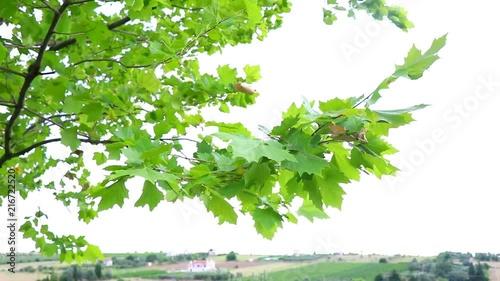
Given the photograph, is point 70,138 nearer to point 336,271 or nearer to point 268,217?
point 268,217

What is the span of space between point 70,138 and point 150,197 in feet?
2.92

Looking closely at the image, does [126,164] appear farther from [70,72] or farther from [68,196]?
[68,196]

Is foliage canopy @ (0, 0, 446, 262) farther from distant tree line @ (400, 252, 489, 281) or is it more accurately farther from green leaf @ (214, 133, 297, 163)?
distant tree line @ (400, 252, 489, 281)

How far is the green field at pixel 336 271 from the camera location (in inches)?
119

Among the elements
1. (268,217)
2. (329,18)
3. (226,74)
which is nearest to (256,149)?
(268,217)

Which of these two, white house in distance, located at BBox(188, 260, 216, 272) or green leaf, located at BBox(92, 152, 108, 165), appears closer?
green leaf, located at BBox(92, 152, 108, 165)

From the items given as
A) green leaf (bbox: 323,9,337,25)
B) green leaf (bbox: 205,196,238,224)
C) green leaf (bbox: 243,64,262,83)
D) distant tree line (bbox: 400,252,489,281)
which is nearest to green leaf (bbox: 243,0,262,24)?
green leaf (bbox: 205,196,238,224)

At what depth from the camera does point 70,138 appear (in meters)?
1.73

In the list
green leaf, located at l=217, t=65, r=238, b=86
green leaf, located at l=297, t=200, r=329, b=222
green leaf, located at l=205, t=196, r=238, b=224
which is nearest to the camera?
green leaf, located at l=205, t=196, r=238, b=224

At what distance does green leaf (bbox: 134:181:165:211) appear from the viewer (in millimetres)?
952

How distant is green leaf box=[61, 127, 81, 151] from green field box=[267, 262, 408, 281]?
1762mm

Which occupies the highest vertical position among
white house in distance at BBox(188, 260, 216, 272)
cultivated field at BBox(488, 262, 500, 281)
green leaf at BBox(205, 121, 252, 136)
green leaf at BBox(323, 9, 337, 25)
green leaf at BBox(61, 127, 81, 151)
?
green leaf at BBox(323, 9, 337, 25)

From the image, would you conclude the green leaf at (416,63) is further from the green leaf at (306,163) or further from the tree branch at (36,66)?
the tree branch at (36,66)

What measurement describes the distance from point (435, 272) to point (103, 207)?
254 cm
